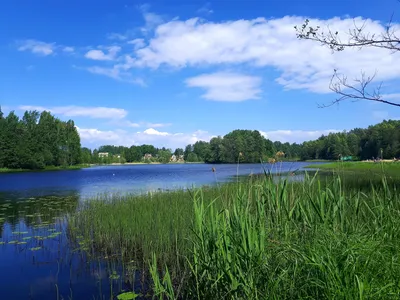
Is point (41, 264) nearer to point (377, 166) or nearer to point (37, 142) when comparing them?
point (377, 166)

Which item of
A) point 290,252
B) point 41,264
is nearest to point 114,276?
point 41,264

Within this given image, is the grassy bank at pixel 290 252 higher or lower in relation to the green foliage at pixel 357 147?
lower

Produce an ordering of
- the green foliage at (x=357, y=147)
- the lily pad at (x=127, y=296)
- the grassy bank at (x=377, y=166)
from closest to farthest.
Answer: the lily pad at (x=127, y=296) → the grassy bank at (x=377, y=166) → the green foliage at (x=357, y=147)

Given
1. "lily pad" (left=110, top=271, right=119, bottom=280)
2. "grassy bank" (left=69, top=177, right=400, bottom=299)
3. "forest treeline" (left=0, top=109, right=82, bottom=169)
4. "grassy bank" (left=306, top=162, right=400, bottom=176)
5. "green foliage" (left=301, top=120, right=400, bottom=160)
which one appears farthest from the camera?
"forest treeline" (left=0, top=109, right=82, bottom=169)

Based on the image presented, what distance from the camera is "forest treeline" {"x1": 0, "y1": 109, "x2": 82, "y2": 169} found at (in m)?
65.9

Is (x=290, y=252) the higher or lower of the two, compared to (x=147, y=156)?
lower

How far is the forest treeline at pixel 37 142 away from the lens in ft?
216

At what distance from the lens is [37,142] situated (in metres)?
71.4

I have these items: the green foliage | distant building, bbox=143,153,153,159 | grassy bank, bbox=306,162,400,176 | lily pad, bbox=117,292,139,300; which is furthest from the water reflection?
distant building, bbox=143,153,153,159

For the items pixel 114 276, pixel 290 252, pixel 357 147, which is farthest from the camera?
pixel 357 147

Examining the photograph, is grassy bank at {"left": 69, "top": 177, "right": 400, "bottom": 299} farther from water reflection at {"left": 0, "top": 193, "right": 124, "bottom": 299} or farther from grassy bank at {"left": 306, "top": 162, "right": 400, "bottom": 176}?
water reflection at {"left": 0, "top": 193, "right": 124, "bottom": 299}

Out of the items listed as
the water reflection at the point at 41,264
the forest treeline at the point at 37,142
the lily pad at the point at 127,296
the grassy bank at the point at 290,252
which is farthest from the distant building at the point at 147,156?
the grassy bank at the point at 290,252

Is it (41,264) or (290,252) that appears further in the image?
(41,264)

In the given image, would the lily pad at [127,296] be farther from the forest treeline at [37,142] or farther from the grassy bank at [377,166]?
the forest treeline at [37,142]
